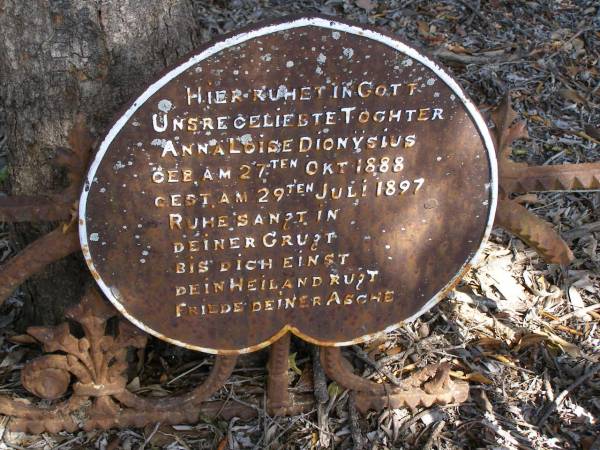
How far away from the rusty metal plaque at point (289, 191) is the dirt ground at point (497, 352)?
346 mm

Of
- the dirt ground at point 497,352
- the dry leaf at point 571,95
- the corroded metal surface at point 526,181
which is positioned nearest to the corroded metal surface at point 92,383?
the dirt ground at point 497,352

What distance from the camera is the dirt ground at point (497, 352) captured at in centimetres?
218

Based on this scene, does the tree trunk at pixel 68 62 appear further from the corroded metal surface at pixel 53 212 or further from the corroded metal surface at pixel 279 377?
the corroded metal surface at pixel 279 377

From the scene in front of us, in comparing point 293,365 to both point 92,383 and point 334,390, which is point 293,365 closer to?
point 334,390

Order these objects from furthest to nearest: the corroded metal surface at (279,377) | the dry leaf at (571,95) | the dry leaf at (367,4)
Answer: the dry leaf at (367,4) < the dry leaf at (571,95) < the corroded metal surface at (279,377)

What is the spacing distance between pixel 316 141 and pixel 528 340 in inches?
49.2

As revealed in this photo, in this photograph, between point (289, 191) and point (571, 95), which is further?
point (571, 95)

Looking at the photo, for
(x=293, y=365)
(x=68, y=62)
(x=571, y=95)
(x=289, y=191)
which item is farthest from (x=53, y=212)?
(x=571, y=95)

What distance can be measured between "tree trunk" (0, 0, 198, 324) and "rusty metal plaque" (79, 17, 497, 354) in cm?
33

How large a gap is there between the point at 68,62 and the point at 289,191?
0.69 m

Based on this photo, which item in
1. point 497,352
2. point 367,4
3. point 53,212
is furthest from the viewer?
point 367,4

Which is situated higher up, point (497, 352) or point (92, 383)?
point (92, 383)

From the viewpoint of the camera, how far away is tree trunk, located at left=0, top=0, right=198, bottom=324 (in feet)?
5.82

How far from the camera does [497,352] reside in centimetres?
245
